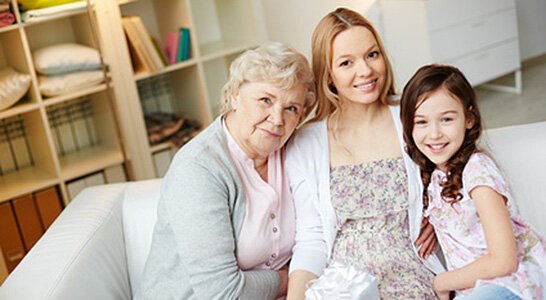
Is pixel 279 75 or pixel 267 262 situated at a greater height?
pixel 279 75

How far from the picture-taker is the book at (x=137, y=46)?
3.04 m

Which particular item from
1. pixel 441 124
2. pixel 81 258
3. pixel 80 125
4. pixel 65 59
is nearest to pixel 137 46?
pixel 65 59

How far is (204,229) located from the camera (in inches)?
59.9

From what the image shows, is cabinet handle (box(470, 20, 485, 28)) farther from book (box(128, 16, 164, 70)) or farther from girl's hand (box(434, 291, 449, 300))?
girl's hand (box(434, 291, 449, 300))

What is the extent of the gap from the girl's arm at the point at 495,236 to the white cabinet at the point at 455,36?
1851 mm

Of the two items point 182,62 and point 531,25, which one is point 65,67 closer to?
point 182,62

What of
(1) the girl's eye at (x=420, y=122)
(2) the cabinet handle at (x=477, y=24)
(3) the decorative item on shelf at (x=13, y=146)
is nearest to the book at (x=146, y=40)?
(3) the decorative item on shelf at (x=13, y=146)

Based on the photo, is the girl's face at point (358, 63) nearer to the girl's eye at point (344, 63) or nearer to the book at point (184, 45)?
the girl's eye at point (344, 63)

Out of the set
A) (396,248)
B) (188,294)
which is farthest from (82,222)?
(396,248)

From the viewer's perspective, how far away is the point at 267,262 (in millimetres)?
1683

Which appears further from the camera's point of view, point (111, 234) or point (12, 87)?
point (12, 87)

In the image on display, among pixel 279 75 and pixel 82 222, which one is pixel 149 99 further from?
pixel 279 75

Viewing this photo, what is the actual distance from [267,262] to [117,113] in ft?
5.34

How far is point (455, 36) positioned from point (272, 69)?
235 cm
